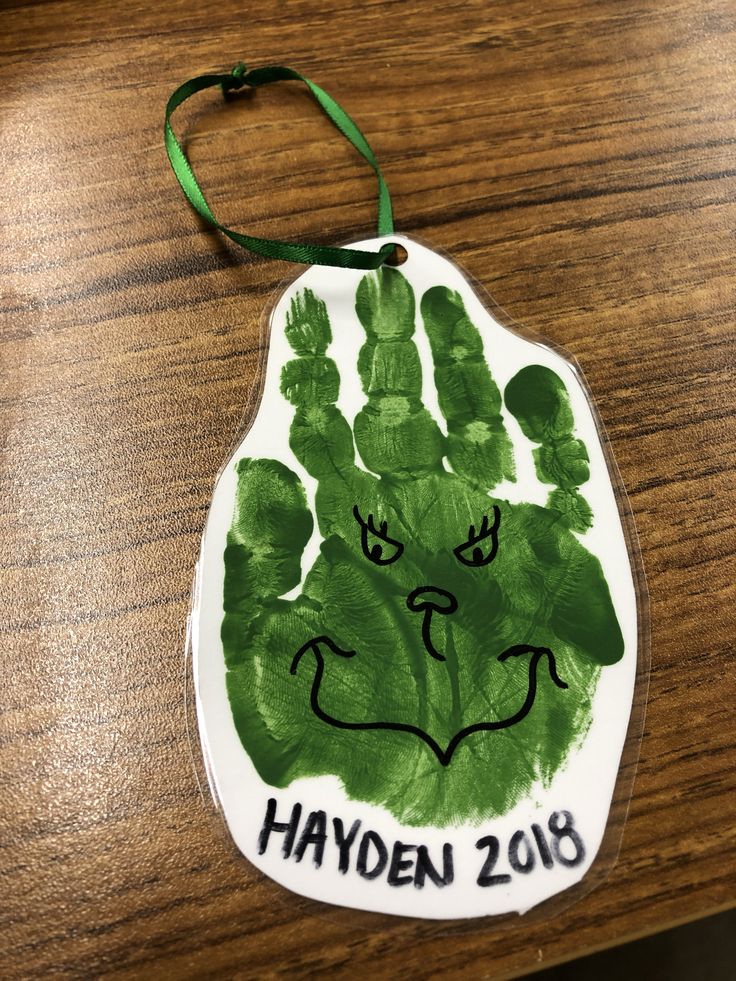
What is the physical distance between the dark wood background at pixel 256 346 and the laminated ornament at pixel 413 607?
0.02 m

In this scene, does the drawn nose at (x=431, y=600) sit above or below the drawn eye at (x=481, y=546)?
below

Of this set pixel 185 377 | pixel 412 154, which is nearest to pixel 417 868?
pixel 185 377

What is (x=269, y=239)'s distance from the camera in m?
0.51

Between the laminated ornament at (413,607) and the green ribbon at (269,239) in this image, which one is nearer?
the laminated ornament at (413,607)

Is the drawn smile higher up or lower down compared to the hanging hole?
lower down

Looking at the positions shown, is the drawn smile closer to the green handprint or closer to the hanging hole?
the green handprint

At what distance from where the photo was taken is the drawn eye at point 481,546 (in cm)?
41

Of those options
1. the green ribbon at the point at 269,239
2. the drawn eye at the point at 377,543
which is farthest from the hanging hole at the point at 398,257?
→ the drawn eye at the point at 377,543

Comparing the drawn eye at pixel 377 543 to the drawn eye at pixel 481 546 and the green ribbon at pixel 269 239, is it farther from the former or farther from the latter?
the green ribbon at pixel 269 239

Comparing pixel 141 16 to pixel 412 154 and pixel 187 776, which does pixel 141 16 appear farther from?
pixel 187 776

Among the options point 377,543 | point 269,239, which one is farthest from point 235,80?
point 377,543

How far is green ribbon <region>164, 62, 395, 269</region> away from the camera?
1.59 ft

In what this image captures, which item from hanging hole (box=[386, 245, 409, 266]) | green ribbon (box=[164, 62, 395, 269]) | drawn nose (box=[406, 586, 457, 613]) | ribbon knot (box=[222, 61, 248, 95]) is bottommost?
drawn nose (box=[406, 586, 457, 613])

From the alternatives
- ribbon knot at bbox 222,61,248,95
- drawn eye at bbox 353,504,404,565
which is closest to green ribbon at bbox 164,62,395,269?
ribbon knot at bbox 222,61,248,95
